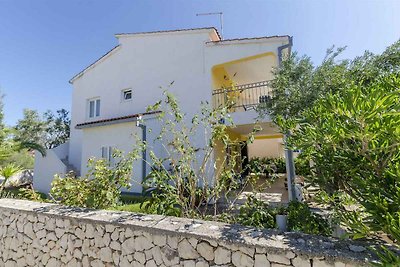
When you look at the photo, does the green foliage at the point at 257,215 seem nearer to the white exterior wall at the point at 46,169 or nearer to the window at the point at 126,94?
the window at the point at 126,94

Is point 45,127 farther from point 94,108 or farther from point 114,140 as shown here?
point 114,140

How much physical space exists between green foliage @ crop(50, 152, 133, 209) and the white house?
21.2ft

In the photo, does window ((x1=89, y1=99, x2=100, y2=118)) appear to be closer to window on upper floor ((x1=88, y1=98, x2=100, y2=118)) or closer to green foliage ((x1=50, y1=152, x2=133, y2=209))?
window on upper floor ((x1=88, y1=98, x2=100, y2=118))

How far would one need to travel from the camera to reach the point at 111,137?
15.9 metres

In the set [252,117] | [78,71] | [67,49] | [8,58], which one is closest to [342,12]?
[252,117]

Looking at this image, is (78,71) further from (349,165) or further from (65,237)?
(349,165)

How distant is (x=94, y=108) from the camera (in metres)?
21.4

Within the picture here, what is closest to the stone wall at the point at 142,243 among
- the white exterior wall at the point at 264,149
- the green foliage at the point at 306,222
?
the green foliage at the point at 306,222

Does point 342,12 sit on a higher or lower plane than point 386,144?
higher

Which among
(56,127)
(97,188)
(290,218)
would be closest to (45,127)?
(56,127)

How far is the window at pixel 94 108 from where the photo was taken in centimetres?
2117

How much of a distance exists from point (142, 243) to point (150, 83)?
1510 cm

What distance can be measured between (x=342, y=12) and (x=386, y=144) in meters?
11.4

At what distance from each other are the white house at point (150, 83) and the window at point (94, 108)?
103mm
